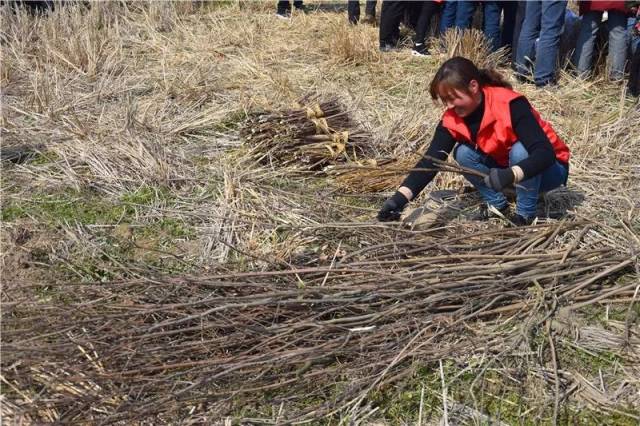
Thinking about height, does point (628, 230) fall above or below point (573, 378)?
above

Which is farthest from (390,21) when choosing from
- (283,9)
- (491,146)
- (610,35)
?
(491,146)

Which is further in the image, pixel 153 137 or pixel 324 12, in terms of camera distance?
pixel 324 12

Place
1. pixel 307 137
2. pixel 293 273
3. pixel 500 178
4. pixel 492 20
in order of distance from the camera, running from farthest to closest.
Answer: pixel 492 20
pixel 307 137
pixel 500 178
pixel 293 273

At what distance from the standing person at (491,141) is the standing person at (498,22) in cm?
303

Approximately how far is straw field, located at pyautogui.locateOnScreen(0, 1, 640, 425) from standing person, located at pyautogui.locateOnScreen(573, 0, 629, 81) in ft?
1.29

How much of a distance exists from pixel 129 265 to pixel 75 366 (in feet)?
2.02

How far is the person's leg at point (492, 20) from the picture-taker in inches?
232

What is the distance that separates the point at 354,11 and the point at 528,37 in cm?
235

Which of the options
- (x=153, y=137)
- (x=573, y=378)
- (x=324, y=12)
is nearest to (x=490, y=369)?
(x=573, y=378)

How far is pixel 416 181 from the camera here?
2984 millimetres

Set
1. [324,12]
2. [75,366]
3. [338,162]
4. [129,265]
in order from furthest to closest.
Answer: [324,12], [338,162], [129,265], [75,366]

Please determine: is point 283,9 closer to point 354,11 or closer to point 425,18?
point 354,11

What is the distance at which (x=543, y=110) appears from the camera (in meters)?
4.84

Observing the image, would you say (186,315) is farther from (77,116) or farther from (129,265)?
(77,116)
